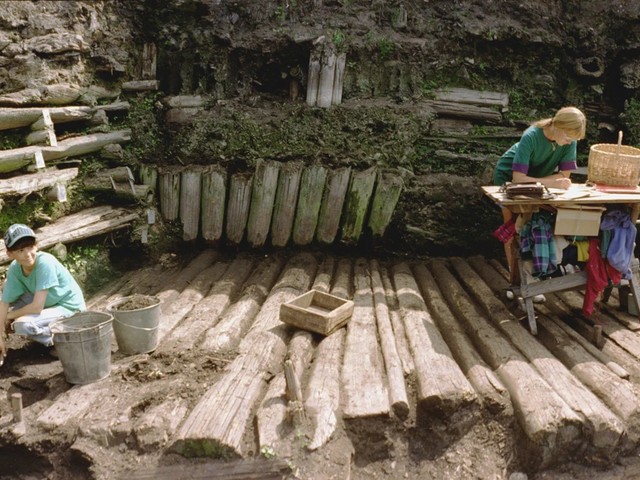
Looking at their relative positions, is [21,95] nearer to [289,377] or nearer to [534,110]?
[289,377]

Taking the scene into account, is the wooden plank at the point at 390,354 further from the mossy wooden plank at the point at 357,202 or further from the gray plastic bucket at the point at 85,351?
the gray plastic bucket at the point at 85,351

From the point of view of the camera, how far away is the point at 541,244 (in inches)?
223

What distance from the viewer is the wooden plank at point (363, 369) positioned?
427cm

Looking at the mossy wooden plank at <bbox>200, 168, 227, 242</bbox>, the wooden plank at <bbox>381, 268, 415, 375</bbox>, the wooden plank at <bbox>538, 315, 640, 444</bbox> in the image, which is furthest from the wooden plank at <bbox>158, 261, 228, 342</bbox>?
the wooden plank at <bbox>538, 315, 640, 444</bbox>

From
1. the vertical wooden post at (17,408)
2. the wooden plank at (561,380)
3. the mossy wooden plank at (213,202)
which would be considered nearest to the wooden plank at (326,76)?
the mossy wooden plank at (213,202)

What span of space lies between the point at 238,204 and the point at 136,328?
3.25 m

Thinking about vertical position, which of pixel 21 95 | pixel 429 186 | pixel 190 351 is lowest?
pixel 190 351

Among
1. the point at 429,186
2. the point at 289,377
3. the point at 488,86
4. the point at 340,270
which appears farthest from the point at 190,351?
the point at 488,86

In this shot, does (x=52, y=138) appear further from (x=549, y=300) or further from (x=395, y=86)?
(x=549, y=300)

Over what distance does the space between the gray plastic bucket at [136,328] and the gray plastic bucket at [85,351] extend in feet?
0.82

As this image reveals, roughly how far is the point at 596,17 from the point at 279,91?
4.44m

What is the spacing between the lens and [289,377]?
4188 mm

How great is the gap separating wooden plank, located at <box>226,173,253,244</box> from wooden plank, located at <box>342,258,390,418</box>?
7.50ft

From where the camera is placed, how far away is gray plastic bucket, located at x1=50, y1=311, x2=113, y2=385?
454 centimetres
